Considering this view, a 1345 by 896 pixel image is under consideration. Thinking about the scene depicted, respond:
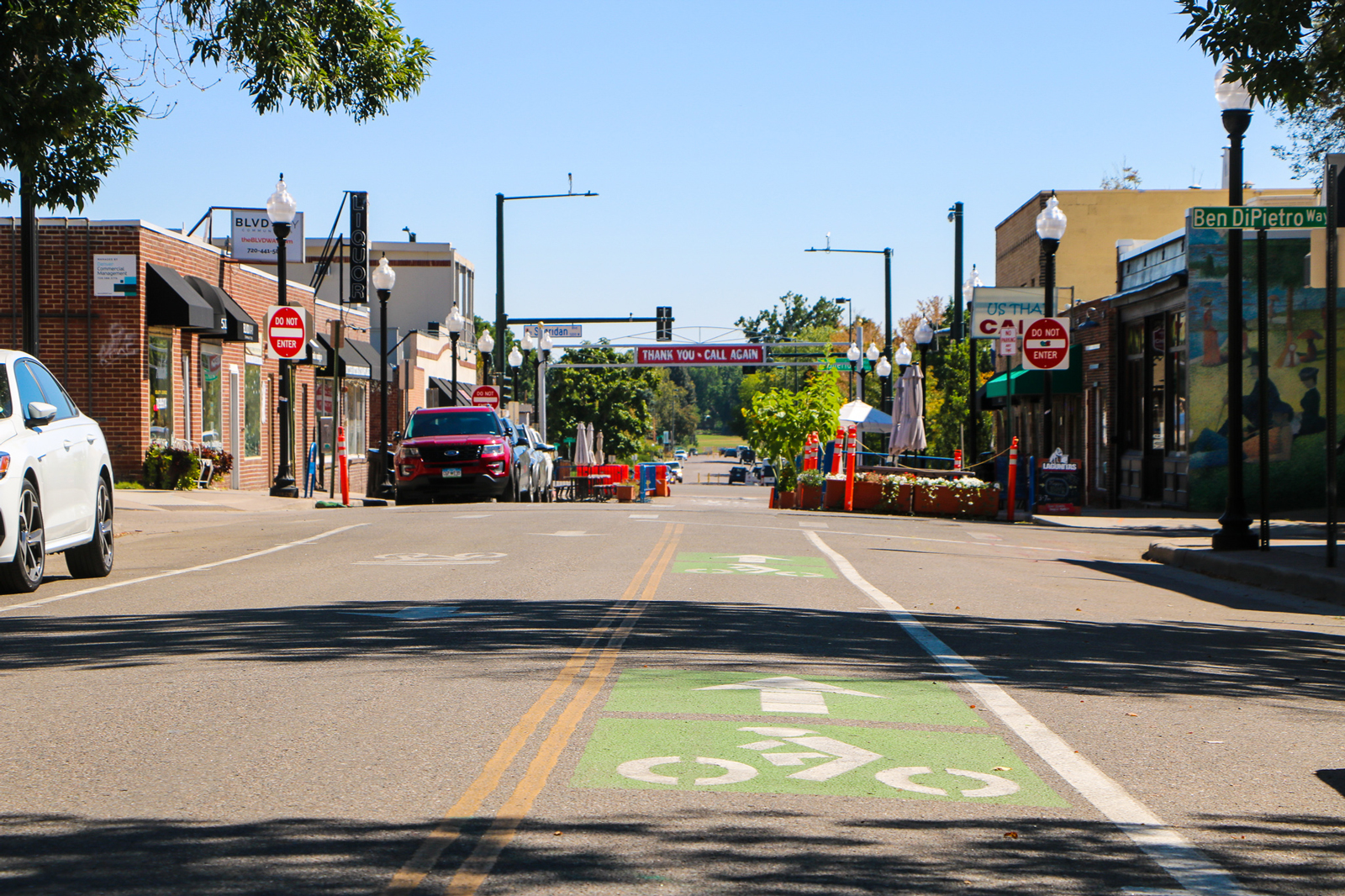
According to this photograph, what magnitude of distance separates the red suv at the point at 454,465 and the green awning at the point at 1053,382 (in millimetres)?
14618

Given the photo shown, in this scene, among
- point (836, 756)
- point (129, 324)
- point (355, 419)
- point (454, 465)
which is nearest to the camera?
point (836, 756)

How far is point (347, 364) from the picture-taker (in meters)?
38.8

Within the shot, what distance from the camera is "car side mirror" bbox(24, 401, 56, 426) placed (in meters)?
11.4

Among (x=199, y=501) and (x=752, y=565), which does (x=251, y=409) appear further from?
(x=752, y=565)

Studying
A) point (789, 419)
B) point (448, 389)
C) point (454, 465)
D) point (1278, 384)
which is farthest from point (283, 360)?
point (448, 389)

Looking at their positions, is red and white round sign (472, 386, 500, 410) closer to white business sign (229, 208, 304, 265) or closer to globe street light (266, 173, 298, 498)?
white business sign (229, 208, 304, 265)

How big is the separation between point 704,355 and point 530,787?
66506 mm

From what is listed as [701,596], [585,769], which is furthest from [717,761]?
[701,596]

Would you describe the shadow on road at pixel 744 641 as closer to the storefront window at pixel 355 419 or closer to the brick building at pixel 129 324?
the brick building at pixel 129 324

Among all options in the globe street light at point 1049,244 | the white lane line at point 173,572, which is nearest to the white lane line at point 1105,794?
the white lane line at point 173,572

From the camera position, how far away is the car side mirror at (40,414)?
11391mm

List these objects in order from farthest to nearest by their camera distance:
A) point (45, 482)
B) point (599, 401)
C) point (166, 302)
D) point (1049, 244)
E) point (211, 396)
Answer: point (599, 401), point (211, 396), point (166, 302), point (1049, 244), point (45, 482)

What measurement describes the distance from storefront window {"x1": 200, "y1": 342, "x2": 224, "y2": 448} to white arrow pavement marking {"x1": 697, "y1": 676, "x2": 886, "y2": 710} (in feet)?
79.5

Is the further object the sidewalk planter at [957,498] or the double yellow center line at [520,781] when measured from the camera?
the sidewalk planter at [957,498]
